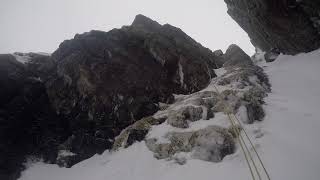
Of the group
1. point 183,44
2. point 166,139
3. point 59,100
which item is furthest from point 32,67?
point 166,139

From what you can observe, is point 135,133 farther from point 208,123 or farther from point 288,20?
point 288,20

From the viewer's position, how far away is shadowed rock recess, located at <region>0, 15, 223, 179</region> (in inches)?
830

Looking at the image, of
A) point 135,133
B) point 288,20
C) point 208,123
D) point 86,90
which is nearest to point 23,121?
point 86,90

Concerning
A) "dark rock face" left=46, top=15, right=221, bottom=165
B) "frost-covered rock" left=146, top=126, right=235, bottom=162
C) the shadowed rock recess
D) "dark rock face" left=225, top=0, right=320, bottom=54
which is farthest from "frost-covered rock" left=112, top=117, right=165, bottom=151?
"dark rock face" left=225, top=0, right=320, bottom=54

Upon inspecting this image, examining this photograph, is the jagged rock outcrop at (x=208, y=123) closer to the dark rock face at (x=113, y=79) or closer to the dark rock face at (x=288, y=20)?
the dark rock face at (x=113, y=79)

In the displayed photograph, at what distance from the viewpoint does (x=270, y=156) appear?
1235 centimetres

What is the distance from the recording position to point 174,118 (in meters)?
18.2

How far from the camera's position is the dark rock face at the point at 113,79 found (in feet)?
71.6

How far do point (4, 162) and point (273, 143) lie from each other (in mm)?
17611

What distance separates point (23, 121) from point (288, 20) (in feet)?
74.9

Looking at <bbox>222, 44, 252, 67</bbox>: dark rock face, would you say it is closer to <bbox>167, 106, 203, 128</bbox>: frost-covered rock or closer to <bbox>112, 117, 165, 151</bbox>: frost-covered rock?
<bbox>167, 106, 203, 128</bbox>: frost-covered rock

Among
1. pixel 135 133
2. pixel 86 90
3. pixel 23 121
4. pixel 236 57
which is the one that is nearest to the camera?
pixel 135 133

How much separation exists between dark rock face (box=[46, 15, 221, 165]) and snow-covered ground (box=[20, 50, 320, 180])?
2.42 meters

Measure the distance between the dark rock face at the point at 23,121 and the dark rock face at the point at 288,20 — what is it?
18620 mm
